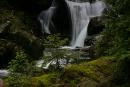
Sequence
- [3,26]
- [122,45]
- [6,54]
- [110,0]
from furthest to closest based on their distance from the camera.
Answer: [3,26] → [6,54] → [110,0] → [122,45]

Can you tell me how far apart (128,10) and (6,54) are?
579 inches

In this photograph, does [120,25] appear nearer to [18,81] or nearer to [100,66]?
[18,81]

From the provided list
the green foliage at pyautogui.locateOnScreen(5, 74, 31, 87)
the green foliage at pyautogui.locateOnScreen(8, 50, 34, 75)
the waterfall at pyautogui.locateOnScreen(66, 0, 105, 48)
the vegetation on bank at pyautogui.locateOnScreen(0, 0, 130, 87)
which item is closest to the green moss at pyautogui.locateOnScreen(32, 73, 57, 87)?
the vegetation on bank at pyautogui.locateOnScreen(0, 0, 130, 87)

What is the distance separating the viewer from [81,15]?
118 feet

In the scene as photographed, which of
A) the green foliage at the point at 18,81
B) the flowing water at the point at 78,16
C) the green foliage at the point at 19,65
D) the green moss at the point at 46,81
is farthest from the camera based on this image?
the flowing water at the point at 78,16

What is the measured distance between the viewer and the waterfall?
33.6m

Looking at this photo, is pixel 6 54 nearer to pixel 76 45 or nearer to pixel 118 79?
pixel 76 45

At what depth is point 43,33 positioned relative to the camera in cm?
3316

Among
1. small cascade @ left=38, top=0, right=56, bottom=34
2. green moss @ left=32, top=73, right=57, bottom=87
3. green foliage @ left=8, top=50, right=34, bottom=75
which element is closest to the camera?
green moss @ left=32, top=73, right=57, bottom=87

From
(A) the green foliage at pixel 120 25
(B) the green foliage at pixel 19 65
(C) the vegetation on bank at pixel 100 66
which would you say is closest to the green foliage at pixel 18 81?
(C) the vegetation on bank at pixel 100 66

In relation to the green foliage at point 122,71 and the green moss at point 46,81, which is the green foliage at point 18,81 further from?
the green foliage at point 122,71

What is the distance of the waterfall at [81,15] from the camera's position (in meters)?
33.6

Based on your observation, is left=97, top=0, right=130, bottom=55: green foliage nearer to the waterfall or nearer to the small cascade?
the waterfall

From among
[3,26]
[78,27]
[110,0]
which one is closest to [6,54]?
[3,26]
